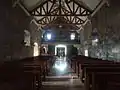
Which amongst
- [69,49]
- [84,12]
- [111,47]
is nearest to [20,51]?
[111,47]

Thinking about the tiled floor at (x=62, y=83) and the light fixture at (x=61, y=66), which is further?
the light fixture at (x=61, y=66)

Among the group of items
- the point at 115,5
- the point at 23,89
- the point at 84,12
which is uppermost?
the point at 84,12

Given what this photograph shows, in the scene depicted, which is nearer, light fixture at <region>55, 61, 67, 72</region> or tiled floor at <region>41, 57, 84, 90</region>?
tiled floor at <region>41, 57, 84, 90</region>

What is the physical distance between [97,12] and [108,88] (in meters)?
11.2

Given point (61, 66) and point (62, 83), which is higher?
point (61, 66)

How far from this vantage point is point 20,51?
43.5ft

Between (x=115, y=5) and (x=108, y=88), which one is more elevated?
(x=115, y=5)

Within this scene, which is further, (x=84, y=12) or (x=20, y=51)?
(x=84, y=12)

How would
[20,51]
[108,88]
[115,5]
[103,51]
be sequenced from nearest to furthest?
[108,88] < [115,5] < [103,51] < [20,51]

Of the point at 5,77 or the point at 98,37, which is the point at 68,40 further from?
the point at 5,77

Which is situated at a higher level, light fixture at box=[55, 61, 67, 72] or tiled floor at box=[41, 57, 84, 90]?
light fixture at box=[55, 61, 67, 72]

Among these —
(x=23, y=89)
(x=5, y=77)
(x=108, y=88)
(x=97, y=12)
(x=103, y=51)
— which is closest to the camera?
(x=108, y=88)

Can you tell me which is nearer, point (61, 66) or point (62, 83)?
point (62, 83)

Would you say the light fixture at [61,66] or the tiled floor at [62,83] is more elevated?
the light fixture at [61,66]
